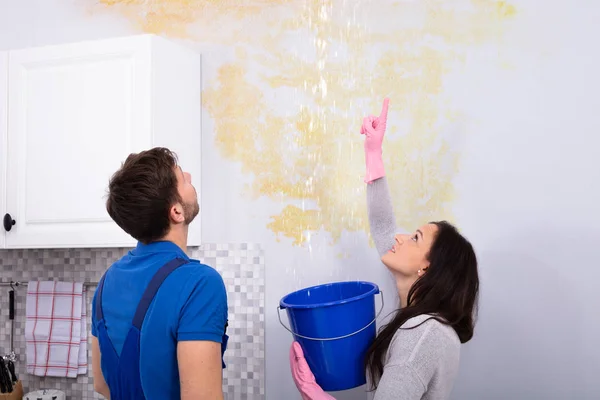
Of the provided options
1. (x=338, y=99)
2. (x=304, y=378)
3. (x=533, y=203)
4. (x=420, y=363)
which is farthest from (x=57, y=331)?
(x=533, y=203)

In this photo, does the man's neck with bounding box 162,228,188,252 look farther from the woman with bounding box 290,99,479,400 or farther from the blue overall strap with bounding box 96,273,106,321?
the woman with bounding box 290,99,479,400

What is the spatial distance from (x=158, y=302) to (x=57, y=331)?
1.33 metres

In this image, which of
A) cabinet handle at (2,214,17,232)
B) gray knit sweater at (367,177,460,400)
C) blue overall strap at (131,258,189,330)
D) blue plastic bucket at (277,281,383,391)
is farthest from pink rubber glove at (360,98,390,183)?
cabinet handle at (2,214,17,232)

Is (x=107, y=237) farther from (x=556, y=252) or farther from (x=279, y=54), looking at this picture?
(x=556, y=252)

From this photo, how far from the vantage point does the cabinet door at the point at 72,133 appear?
86.5 inches

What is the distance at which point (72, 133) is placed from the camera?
2.28m

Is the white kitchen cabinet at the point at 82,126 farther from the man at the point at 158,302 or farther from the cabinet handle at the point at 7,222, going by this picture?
the man at the point at 158,302

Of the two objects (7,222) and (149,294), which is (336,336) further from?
(7,222)

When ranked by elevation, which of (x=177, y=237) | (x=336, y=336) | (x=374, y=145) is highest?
(x=374, y=145)

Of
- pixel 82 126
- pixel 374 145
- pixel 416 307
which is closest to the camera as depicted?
pixel 416 307

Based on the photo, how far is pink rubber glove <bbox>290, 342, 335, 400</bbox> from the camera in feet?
5.91

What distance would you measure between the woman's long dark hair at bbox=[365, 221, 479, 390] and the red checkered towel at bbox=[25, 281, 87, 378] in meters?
1.27

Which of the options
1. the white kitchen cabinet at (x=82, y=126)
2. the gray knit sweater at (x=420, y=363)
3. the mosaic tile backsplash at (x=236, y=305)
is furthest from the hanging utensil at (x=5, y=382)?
the gray knit sweater at (x=420, y=363)

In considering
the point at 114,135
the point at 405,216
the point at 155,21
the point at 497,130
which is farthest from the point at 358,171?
the point at 155,21
